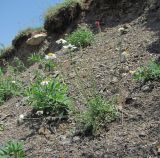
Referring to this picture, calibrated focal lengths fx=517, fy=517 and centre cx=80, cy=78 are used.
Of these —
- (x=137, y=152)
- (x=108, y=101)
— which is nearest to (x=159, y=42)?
(x=108, y=101)

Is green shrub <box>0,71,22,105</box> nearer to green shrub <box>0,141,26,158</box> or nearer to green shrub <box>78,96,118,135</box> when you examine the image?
green shrub <box>0,141,26,158</box>

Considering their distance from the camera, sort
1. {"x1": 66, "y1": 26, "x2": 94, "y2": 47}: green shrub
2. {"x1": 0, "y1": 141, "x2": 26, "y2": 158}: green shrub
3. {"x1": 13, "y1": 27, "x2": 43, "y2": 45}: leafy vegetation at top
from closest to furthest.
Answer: {"x1": 0, "y1": 141, "x2": 26, "y2": 158}: green shrub
{"x1": 66, "y1": 26, "x2": 94, "y2": 47}: green shrub
{"x1": 13, "y1": 27, "x2": 43, "y2": 45}: leafy vegetation at top

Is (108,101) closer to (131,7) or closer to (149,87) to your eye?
(149,87)

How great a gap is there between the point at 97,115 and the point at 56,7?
16.5ft

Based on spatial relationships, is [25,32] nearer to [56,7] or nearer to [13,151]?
[56,7]

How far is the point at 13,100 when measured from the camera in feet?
23.9

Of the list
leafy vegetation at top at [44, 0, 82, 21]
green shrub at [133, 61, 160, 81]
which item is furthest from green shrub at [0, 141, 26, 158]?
leafy vegetation at top at [44, 0, 82, 21]

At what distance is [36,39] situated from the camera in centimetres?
1050

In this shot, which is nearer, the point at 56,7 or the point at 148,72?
the point at 148,72

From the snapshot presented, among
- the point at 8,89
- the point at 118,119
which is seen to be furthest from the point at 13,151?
the point at 8,89

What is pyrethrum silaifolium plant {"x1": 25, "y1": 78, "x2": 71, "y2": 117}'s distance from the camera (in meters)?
5.74

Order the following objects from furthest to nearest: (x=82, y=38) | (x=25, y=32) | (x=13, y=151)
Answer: (x=25, y=32) < (x=82, y=38) < (x=13, y=151)

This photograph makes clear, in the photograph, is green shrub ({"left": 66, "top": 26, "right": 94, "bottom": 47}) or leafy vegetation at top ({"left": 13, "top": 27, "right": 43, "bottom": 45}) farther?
leafy vegetation at top ({"left": 13, "top": 27, "right": 43, "bottom": 45})

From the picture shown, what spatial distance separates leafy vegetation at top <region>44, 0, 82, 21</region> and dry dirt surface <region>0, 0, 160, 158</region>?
1904 millimetres
